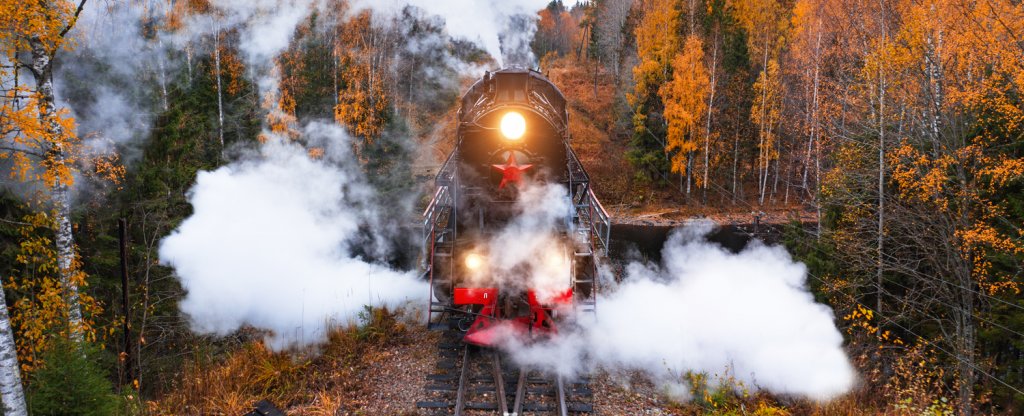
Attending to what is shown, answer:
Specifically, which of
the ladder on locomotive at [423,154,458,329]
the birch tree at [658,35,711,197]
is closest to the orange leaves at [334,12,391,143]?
the ladder on locomotive at [423,154,458,329]

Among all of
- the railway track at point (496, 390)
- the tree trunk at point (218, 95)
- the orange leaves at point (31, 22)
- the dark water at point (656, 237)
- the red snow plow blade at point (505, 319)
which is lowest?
the railway track at point (496, 390)

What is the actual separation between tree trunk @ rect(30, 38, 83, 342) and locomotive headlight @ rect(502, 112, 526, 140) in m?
6.12

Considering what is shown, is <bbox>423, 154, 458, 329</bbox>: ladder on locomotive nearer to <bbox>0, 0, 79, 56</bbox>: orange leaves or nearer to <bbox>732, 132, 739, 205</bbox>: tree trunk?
<bbox>0, 0, 79, 56</bbox>: orange leaves

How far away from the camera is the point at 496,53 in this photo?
15750 millimetres

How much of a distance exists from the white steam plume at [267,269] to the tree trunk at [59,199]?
9.25 ft

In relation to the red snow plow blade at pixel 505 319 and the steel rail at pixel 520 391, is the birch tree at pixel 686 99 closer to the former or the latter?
Answer: the red snow plow blade at pixel 505 319

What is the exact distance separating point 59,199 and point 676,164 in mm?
22781

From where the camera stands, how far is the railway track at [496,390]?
6.46 m

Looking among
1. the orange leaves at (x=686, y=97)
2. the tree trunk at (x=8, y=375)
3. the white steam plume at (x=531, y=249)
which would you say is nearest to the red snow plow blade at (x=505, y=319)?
the white steam plume at (x=531, y=249)

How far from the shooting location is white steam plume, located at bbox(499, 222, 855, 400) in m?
7.78

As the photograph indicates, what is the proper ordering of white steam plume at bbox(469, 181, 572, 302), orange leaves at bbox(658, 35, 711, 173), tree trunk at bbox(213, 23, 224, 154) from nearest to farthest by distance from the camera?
white steam plume at bbox(469, 181, 572, 302), tree trunk at bbox(213, 23, 224, 154), orange leaves at bbox(658, 35, 711, 173)

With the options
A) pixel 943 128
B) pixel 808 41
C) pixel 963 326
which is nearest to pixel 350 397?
pixel 963 326

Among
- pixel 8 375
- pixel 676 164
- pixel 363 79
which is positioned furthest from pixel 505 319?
pixel 676 164

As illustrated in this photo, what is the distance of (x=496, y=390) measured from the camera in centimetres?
688
